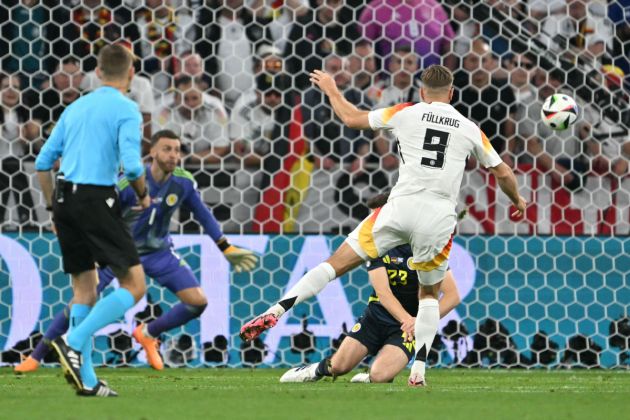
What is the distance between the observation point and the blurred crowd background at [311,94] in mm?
9844

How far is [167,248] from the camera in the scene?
892cm

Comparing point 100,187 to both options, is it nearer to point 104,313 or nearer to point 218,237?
point 104,313

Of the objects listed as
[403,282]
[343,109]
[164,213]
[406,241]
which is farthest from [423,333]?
[164,213]

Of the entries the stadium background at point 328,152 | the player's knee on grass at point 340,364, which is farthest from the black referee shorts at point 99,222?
the stadium background at point 328,152

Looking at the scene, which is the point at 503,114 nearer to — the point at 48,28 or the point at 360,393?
the point at 48,28

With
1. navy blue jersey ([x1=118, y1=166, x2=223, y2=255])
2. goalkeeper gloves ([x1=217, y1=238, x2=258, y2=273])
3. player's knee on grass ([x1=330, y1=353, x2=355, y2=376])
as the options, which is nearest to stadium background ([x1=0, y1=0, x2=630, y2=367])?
goalkeeper gloves ([x1=217, y1=238, x2=258, y2=273])

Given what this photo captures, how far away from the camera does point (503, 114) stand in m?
10.2

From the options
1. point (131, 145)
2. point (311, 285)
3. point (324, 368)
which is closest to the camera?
point (131, 145)

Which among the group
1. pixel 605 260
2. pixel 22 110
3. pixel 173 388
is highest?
→ pixel 22 110

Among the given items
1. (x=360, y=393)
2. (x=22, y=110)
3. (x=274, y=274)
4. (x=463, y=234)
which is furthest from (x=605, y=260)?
(x=22, y=110)

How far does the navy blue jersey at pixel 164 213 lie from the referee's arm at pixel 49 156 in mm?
2527

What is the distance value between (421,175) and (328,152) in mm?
3307

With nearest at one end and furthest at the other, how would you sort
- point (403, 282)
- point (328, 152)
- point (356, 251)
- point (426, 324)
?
point (356, 251) < point (426, 324) < point (403, 282) < point (328, 152)

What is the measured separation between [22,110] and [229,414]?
5583 mm
